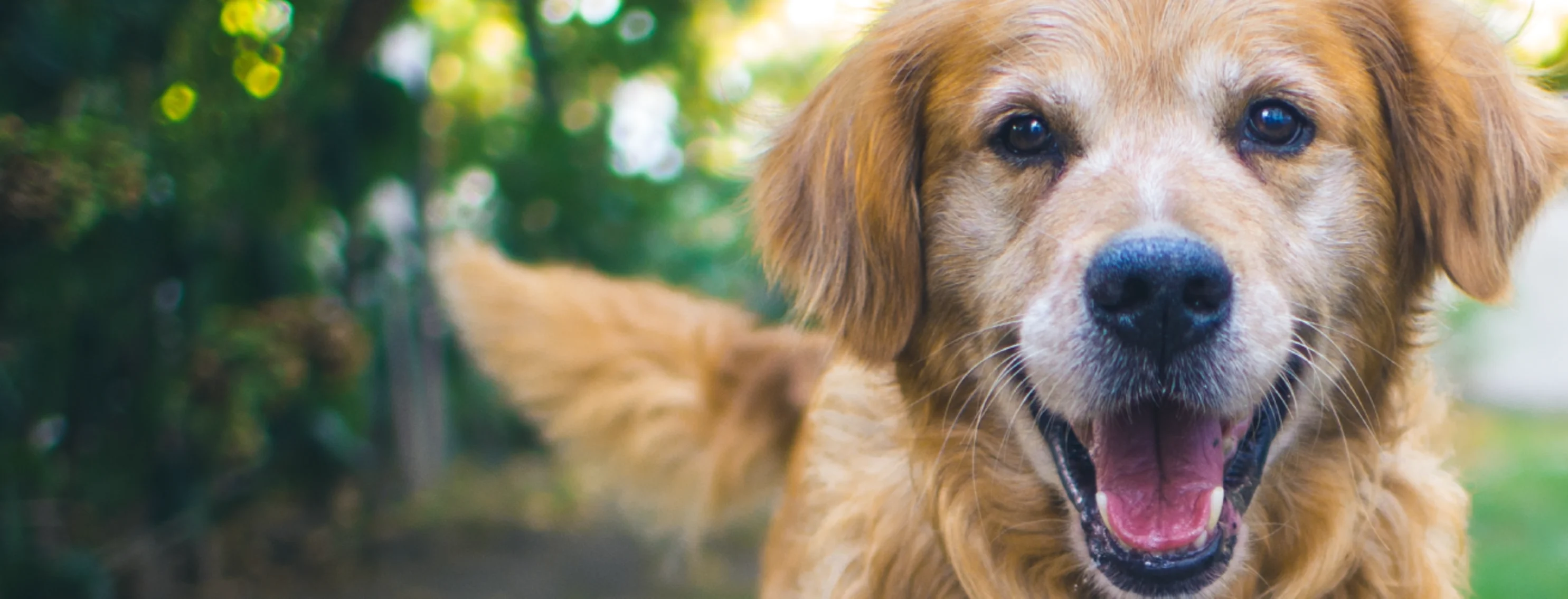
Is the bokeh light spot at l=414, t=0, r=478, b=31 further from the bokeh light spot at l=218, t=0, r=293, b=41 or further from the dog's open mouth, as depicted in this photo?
the dog's open mouth

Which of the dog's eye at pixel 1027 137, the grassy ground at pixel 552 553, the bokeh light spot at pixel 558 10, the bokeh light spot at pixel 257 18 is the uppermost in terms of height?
the bokeh light spot at pixel 257 18

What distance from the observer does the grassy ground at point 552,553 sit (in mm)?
4270

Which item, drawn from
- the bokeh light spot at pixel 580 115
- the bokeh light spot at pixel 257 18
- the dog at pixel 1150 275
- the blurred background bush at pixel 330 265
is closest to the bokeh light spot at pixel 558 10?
the blurred background bush at pixel 330 265

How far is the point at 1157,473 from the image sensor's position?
198 centimetres

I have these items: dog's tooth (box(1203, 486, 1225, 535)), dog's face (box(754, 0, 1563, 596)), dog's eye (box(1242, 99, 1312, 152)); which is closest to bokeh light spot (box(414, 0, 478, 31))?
dog's face (box(754, 0, 1563, 596))

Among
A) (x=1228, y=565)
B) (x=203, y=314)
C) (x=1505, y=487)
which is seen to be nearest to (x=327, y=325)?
(x=203, y=314)

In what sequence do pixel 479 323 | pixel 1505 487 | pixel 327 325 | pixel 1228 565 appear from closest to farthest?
pixel 1228 565, pixel 327 325, pixel 479 323, pixel 1505 487

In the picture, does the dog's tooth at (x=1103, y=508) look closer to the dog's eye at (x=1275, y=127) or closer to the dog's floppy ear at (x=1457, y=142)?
the dog's eye at (x=1275, y=127)

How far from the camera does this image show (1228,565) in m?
1.96

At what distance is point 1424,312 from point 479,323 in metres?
2.75

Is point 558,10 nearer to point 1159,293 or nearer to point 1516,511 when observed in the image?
point 1159,293

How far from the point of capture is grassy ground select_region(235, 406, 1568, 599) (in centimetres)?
427

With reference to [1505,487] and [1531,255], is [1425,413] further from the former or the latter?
[1531,255]

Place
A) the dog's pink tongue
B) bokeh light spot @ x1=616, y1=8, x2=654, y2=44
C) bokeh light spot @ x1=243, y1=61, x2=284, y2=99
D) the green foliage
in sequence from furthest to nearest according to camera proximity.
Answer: bokeh light spot @ x1=616, y1=8, x2=654, y2=44 → bokeh light spot @ x1=243, y1=61, x2=284, y2=99 → the green foliage → the dog's pink tongue
